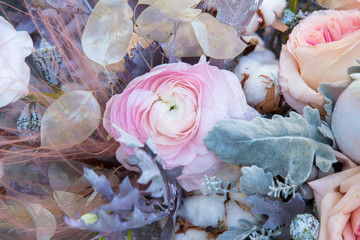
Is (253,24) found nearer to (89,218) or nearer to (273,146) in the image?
(273,146)

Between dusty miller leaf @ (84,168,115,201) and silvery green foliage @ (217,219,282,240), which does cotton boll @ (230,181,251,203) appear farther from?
dusty miller leaf @ (84,168,115,201)

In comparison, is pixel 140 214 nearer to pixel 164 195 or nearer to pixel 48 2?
pixel 164 195

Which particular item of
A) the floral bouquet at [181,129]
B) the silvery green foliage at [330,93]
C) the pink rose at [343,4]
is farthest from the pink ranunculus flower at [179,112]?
the pink rose at [343,4]

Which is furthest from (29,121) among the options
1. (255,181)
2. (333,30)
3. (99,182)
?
(333,30)

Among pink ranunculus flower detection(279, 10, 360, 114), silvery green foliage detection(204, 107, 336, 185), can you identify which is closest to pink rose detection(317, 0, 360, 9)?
pink ranunculus flower detection(279, 10, 360, 114)

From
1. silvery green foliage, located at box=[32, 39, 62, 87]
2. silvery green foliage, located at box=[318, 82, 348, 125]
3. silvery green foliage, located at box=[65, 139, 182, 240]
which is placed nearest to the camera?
silvery green foliage, located at box=[65, 139, 182, 240]

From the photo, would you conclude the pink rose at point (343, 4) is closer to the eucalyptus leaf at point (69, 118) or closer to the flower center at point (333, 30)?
the flower center at point (333, 30)

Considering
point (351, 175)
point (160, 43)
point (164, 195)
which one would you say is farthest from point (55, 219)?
point (351, 175)

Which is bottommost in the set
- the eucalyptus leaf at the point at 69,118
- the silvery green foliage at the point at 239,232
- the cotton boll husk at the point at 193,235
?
the cotton boll husk at the point at 193,235
